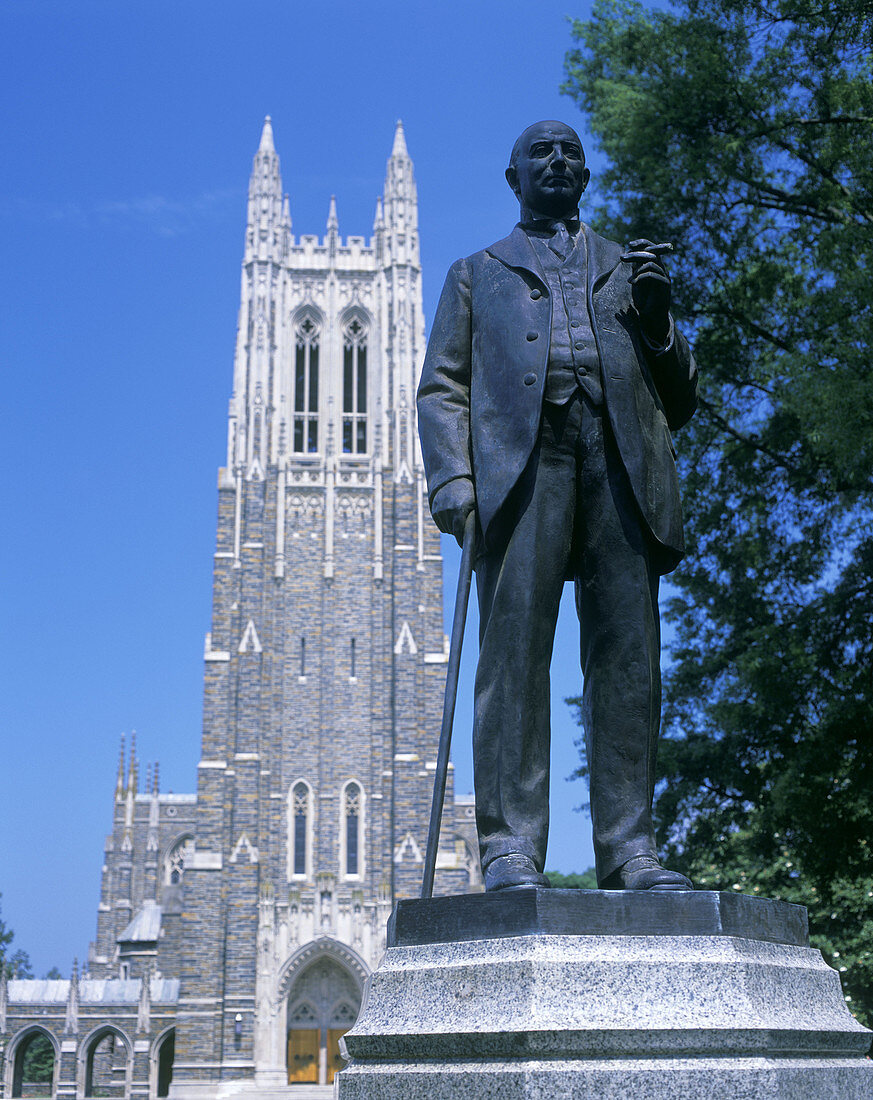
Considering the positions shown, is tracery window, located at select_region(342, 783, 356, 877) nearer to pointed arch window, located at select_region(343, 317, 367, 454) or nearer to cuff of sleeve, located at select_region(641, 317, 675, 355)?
pointed arch window, located at select_region(343, 317, 367, 454)

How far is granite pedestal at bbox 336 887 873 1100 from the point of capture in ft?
8.25

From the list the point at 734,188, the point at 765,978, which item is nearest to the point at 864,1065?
the point at 765,978

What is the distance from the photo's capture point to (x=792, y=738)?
12375 millimetres

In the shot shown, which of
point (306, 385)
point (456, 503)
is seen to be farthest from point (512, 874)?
point (306, 385)

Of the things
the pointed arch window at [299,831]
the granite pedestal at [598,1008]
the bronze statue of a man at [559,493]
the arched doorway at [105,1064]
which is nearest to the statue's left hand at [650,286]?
the bronze statue of a man at [559,493]

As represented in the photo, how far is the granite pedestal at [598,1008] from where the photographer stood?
251 centimetres

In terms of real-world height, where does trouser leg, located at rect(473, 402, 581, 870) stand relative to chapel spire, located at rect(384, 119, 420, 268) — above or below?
below

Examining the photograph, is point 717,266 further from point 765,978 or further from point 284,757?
point 284,757

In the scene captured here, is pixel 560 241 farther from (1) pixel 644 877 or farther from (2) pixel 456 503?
(1) pixel 644 877

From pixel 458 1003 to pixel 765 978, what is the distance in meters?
0.64

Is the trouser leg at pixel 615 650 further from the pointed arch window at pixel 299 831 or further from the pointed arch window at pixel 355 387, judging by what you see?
the pointed arch window at pixel 355 387

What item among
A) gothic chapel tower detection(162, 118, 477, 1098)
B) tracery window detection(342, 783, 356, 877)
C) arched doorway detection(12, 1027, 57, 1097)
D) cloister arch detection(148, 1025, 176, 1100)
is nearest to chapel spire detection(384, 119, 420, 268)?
gothic chapel tower detection(162, 118, 477, 1098)

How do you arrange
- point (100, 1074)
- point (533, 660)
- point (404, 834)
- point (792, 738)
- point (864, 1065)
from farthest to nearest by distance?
point (100, 1074)
point (404, 834)
point (792, 738)
point (533, 660)
point (864, 1065)

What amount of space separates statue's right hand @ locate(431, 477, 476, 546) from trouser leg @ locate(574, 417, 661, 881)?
287 millimetres
